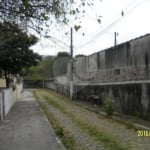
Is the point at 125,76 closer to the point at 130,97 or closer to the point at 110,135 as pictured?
the point at 130,97

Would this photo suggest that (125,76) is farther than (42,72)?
No

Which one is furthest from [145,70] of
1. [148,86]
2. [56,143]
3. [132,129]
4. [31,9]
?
[31,9]

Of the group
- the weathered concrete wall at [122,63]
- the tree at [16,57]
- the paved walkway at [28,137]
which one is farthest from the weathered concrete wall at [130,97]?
the tree at [16,57]

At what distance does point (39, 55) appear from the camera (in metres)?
35.9

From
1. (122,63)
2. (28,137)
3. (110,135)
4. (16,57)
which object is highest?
(16,57)

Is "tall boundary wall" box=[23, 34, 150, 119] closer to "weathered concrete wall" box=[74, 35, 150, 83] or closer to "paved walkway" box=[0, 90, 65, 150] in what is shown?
"weathered concrete wall" box=[74, 35, 150, 83]

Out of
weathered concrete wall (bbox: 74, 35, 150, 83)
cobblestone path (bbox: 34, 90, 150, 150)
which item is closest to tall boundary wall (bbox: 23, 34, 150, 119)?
weathered concrete wall (bbox: 74, 35, 150, 83)

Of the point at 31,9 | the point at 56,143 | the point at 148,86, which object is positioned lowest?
the point at 56,143

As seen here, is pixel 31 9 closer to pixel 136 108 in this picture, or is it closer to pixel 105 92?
pixel 136 108

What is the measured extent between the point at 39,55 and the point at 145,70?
19417 mm

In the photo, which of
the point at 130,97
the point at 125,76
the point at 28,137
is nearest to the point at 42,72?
the point at 125,76

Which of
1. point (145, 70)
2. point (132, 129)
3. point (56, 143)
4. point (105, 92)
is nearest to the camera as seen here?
point (56, 143)

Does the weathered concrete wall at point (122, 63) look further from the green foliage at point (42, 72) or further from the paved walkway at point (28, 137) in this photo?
the green foliage at point (42, 72)
